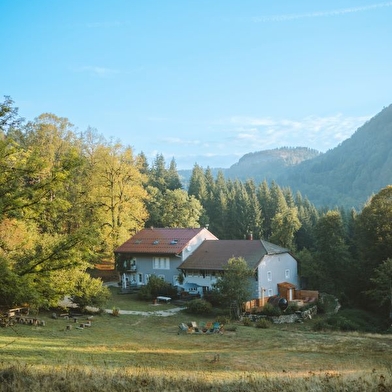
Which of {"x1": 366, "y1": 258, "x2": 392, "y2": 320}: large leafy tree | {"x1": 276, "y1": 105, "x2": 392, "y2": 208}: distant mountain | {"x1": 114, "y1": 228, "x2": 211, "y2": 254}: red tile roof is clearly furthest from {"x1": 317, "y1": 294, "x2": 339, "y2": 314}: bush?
{"x1": 276, "y1": 105, "x2": 392, "y2": 208}: distant mountain

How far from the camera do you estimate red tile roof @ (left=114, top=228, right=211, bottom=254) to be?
42.7 meters

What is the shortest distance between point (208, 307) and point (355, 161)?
174512 mm

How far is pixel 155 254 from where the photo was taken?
42906 mm

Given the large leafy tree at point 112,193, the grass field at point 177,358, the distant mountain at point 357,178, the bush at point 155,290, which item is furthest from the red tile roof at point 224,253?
the distant mountain at point 357,178

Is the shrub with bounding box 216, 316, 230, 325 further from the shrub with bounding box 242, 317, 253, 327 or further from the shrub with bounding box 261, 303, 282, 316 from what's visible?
the shrub with bounding box 261, 303, 282, 316

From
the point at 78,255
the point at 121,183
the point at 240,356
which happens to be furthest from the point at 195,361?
the point at 121,183

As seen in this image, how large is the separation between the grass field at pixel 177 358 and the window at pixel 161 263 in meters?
12.5

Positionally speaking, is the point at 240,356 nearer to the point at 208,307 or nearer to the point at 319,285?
the point at 208,307

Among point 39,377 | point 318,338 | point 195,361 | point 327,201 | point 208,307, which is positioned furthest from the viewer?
point 327,201

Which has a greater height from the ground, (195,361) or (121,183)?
(121,183)

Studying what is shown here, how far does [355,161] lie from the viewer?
189875mm

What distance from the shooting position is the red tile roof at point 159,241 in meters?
42.7

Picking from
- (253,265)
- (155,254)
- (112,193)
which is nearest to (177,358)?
(253,265)

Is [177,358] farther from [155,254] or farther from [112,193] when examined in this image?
[112,193]
